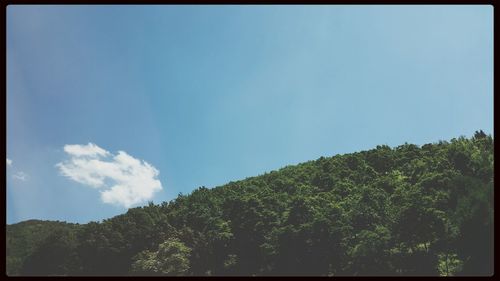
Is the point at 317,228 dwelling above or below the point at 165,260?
above

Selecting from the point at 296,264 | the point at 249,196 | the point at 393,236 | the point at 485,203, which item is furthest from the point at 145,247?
the point at 485,203

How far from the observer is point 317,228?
176 ft

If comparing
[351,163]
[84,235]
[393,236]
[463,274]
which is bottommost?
[463,274]

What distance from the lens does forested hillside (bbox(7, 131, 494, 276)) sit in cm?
4366

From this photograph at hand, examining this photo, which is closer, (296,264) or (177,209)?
(296,264)

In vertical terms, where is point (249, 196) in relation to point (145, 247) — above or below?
above

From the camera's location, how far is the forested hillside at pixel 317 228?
43656mm

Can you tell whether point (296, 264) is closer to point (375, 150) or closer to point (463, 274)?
point (463, 274)

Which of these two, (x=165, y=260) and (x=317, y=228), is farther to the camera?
(x=165, y=260)

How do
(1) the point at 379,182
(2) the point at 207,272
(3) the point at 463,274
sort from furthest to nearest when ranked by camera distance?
1. (1) the point at 379,182
2. (2) the point at 207,272
3. (3) the point at 463,274

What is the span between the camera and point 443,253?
152ft

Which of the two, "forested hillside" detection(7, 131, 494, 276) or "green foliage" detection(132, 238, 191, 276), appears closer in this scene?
"forested hillside" detection(7, 131, 494, 276)

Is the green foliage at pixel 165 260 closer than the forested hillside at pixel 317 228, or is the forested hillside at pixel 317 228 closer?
the forested hillside at pixel 317 228

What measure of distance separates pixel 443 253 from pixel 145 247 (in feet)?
120
